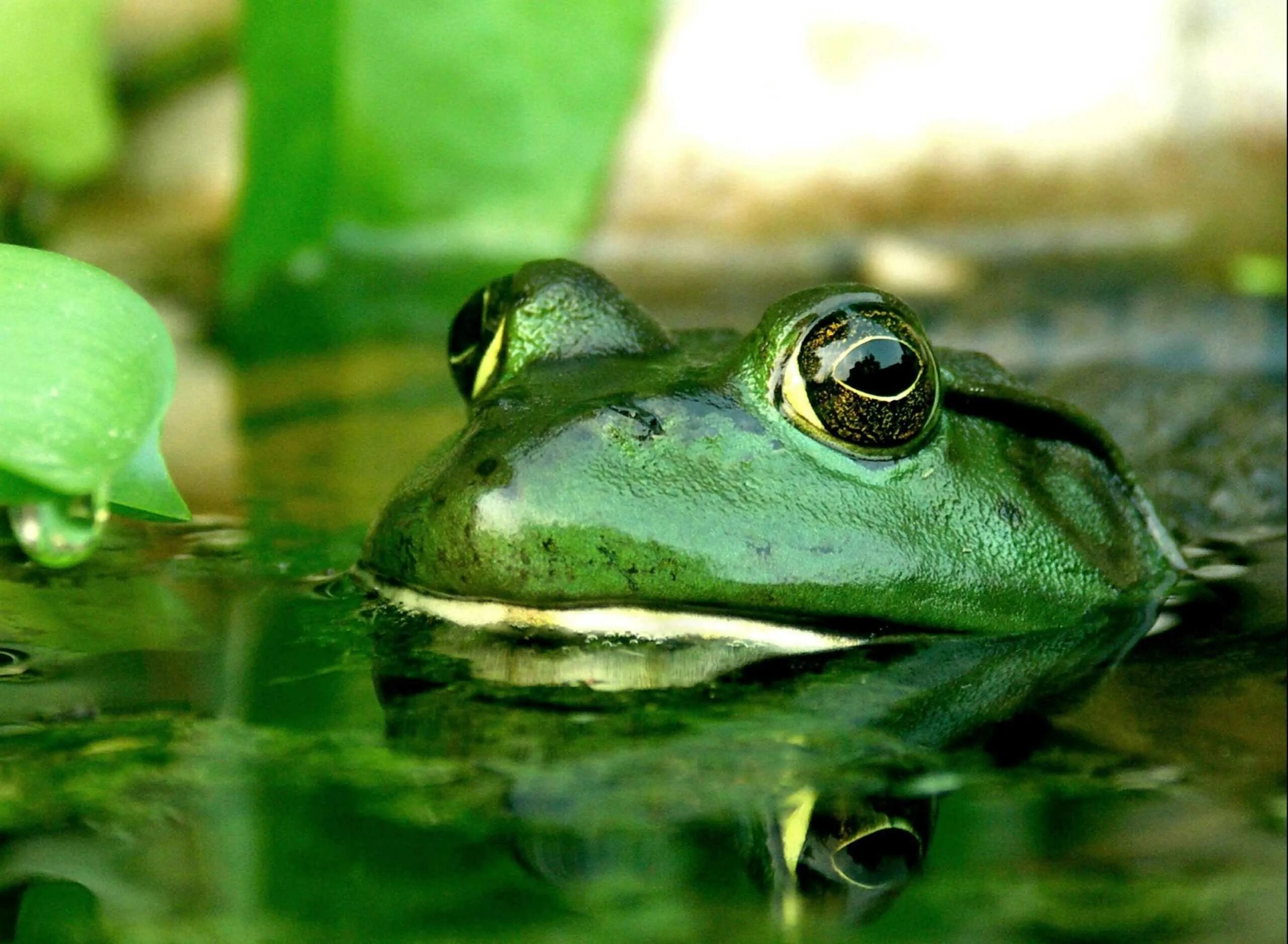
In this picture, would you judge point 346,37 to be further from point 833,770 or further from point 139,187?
point 833,770

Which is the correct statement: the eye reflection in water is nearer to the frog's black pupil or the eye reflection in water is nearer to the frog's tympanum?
the frog's tympanum

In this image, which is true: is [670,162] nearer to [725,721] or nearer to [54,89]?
[54,89]

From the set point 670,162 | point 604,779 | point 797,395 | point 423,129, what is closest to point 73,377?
point 604,779

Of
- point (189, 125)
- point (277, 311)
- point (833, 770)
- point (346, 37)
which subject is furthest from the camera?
point (189, 125)

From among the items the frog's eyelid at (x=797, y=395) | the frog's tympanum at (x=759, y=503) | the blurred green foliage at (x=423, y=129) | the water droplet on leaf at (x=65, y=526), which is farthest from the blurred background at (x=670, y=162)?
the water droplet on leaf at (x=65, y=526)

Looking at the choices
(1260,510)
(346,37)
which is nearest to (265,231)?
(346,37)
